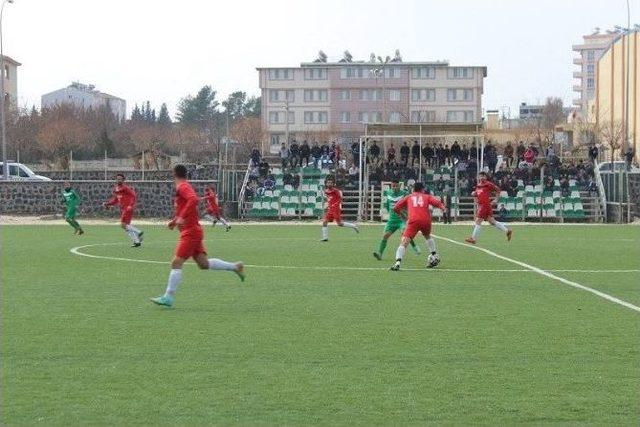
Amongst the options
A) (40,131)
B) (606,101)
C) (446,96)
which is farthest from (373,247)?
(446,96)

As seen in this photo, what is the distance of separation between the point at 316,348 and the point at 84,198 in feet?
133

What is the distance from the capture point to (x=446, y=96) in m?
137

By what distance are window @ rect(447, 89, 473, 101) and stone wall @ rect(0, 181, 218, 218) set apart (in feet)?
297

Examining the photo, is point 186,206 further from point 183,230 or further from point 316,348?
point 316,348

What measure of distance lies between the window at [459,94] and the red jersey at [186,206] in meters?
124

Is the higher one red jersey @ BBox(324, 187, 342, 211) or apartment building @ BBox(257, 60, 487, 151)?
apartment building @ BBox(257, 60, 487, 151)

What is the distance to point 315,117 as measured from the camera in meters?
141

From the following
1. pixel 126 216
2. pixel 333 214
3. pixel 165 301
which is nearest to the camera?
pixel 165 301

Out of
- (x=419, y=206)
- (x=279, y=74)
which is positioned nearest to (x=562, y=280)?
(x=419, y=206)

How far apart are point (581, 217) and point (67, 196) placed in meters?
22.8

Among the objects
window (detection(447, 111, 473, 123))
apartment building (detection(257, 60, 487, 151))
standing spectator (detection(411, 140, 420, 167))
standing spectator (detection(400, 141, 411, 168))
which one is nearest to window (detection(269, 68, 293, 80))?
apartment building (detection(257, 60, 487, 151))

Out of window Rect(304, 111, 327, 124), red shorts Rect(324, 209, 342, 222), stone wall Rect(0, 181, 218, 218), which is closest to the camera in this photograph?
red shorts Rect(324, 209, 342, 222)

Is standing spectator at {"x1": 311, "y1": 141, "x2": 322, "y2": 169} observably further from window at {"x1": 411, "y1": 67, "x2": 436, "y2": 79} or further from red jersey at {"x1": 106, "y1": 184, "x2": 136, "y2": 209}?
window at {"x1": 411, "y1": 67, "x2": 436, "y2": 79}

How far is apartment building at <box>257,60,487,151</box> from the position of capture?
13650 centimetres
